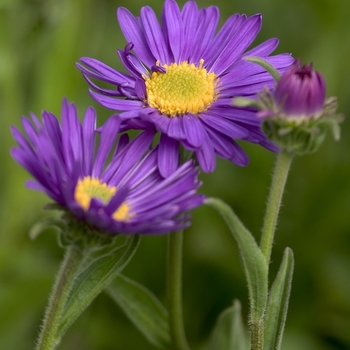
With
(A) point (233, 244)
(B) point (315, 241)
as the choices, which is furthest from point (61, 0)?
(B) point (315, 241)

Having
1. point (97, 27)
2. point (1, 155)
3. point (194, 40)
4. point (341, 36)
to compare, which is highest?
point (97, 27)

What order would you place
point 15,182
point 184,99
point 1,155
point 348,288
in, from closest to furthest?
1. point 184,99
2. point 348,288
3. point 15,182
4. point 1,155

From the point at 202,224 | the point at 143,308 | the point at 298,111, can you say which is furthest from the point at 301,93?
the point at 202,224

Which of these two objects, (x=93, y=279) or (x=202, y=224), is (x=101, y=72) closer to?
(x=93, y=279)

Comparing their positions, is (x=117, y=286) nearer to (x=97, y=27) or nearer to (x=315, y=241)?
(x=315, y=241)

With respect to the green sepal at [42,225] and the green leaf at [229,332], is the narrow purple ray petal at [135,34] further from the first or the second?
the green leaf at [229,332]

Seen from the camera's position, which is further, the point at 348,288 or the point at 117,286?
the point at 348,288

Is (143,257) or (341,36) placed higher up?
(341,36)
